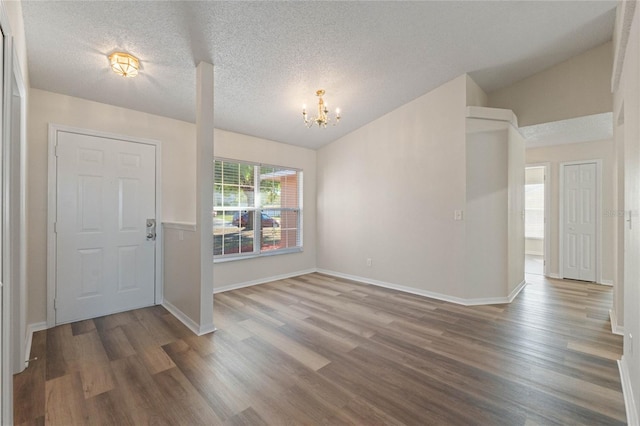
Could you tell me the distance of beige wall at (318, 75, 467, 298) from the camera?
141 inches

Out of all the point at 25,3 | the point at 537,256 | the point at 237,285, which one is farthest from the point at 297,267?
the point at 537,256

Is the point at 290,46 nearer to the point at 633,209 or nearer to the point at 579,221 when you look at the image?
the point at 633,209

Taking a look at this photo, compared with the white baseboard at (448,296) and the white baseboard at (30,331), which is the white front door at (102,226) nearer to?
the white baseboard at (30,331)

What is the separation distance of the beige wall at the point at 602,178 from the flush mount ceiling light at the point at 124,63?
618cm

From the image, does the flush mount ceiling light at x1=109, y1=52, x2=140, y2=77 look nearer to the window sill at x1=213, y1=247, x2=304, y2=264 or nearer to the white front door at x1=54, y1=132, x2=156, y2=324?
the white front door at x1=54, y1=132, x2=156, y2=324

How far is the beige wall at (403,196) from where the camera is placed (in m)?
3.59

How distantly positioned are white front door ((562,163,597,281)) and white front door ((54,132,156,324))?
21.4 ft

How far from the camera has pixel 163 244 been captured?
358 cm

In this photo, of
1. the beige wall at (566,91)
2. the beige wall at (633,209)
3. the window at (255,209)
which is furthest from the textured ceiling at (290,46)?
the beige wall at (633,209)

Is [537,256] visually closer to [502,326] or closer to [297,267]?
[502,326]

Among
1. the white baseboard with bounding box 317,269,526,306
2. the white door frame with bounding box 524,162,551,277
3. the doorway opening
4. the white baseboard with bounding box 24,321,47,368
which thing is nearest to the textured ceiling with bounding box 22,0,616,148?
the white door frame with bounding box 524,162,551,277

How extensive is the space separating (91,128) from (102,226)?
1.10 meters

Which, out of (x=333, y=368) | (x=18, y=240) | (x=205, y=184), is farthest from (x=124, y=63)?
(x=333, y=368)

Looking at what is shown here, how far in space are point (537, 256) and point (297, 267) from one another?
21.1 ft
